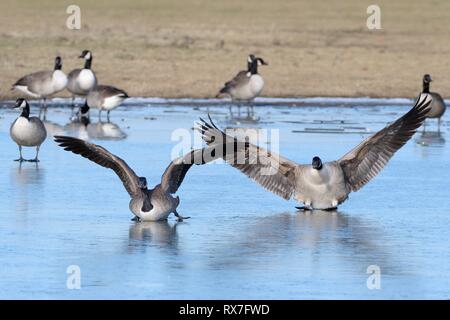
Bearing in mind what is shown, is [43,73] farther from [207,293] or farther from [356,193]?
[207,293]

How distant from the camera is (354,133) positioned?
17125 millimetres

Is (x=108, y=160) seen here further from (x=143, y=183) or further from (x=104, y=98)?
(x=104, y=98)

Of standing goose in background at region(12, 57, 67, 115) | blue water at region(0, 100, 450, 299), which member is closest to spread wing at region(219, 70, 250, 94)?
standing goose in background at region(12, 57, 67, 115)

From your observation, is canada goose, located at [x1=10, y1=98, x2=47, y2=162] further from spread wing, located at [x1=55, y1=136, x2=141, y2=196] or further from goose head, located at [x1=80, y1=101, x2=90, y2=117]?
goose head, located at [x1=80, y1=101, x2=90, y2=117]

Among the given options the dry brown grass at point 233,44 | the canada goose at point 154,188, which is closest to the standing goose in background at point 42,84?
the dry brown grass at point 233,44

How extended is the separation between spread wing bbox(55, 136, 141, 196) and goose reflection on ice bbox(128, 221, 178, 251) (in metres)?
0.30

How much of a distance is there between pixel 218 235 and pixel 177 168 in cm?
81

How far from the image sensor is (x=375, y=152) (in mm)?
11430

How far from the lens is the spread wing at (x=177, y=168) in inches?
401

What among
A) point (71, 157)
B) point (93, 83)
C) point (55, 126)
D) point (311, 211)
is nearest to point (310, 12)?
point (93, 83)

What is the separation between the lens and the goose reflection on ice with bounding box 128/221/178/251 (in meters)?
9.34

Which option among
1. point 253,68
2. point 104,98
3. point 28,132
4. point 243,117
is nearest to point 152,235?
point 28,132

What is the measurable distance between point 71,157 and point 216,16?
27462mm
